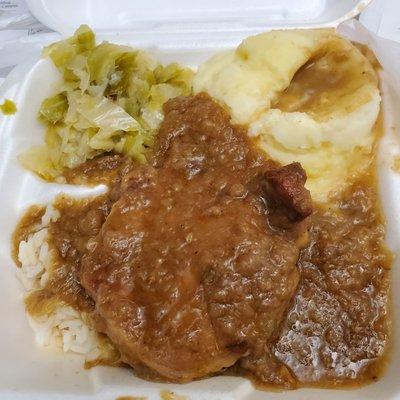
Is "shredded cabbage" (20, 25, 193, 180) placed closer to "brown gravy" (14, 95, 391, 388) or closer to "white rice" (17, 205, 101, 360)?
"brown gravy" (14, 95, 391, 388)

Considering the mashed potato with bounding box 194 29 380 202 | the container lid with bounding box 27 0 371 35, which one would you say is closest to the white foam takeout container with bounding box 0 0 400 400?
the container lid with bounding box 27 0 371 35

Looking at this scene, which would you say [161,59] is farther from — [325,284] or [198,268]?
[325,284]

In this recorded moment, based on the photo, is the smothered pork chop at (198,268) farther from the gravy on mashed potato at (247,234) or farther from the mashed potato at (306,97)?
the mashed potato at (306,97)

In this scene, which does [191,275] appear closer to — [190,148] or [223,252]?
[223,252]

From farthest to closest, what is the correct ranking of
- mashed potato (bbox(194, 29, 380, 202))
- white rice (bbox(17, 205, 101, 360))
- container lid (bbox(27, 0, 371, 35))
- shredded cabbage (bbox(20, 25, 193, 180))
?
container lid (bbox(27, 0, 371, 35))
shredded cabbage (bbox(20, 25, 193, 180))
mashed potato (bbox(194, 29, 380, 202))
white rice (bbox(17, 205, 101, 360))

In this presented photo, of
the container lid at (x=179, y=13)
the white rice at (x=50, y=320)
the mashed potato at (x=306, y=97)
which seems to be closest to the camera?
the white rice at (x=50, y=320)

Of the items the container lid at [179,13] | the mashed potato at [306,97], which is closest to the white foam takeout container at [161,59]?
the container lid at [179,13]
